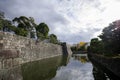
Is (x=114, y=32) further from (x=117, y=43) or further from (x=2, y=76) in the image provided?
(x=2, y=76)

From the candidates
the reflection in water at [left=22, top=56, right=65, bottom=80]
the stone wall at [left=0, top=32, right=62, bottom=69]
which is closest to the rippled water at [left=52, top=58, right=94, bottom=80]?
the reflection in water at [left=22, top=56, right=65, bottom=80]

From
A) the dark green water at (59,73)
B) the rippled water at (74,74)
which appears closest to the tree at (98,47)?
the rippled water at (74,74)

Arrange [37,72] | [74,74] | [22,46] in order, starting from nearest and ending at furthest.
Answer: [37,72], [74,74], [22,46]

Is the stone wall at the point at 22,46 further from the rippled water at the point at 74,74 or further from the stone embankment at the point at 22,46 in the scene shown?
the rippled water at the point at 74,74

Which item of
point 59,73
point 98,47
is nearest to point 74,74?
point 59,73

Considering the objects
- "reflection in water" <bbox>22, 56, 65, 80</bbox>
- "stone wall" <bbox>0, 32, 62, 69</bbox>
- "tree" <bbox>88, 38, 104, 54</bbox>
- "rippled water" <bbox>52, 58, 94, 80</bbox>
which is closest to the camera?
"reflection in water" <bbox>22, 56, 65, 80</bbox>

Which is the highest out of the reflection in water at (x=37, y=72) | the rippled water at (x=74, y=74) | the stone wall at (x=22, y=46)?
the stone wall at (x=22, y=46)

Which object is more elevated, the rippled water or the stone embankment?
the stone embankment

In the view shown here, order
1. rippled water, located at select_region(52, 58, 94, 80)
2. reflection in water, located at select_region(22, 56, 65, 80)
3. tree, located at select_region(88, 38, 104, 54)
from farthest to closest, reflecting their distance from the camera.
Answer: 1. tree, located at select_region(88, 38, 104, 54)
2. rippled water, located at select_region(52, 58, 94, 80)
3. reflection in water, located at select_region(22, 56, 65, 80)

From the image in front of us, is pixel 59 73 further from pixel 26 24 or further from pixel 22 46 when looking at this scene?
pixel 26 24

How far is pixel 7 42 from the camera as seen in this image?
18.0 metres

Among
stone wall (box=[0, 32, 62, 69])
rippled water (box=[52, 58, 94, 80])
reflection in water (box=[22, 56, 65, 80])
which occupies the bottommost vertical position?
rippled water (box=[52, 58, 94, 80])

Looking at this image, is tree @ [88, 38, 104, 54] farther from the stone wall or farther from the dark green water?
the stone wall

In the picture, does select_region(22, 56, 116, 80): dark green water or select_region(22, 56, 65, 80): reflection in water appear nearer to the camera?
select_region(22, 56, 65, 80): reflection in water
